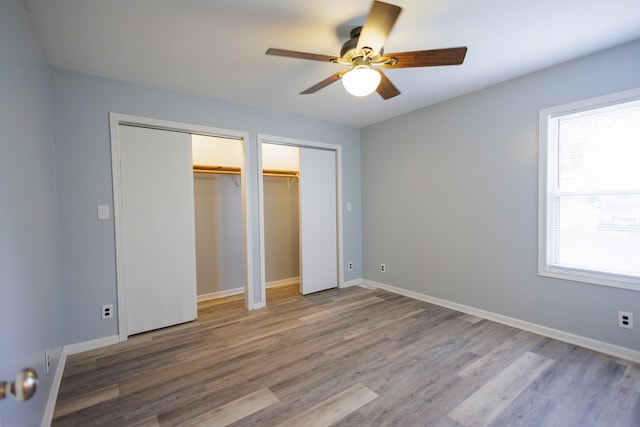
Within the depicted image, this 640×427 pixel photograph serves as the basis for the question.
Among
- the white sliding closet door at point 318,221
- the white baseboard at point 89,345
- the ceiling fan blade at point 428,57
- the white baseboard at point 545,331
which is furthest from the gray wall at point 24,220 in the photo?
the white baseboard at point 545,331

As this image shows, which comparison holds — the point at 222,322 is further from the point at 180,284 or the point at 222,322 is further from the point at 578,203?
the point at 578,203

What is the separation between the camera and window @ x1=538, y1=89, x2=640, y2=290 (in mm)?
2301

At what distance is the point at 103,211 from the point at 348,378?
262cm

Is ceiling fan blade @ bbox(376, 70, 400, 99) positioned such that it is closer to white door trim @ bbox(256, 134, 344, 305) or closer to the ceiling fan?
the ceiling fan

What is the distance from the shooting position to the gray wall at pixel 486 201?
8.01ft

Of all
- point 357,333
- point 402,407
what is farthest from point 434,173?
point 402,407

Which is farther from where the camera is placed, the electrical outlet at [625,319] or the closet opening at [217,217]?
the closet opening at [217,217]

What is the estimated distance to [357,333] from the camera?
2.86 m

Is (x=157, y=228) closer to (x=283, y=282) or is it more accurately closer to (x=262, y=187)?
(x=262, y=187)

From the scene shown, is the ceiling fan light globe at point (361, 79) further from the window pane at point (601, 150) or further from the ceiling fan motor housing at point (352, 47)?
the window pane at point (601, 150)

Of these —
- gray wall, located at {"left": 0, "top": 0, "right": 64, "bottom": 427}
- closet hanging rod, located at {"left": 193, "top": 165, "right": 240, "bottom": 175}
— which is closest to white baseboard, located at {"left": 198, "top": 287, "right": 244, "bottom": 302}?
closet hanging rod, located at {"left": 193, "top": 165, "right": 240, "bottom": 175}

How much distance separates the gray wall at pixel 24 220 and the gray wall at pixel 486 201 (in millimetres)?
3666

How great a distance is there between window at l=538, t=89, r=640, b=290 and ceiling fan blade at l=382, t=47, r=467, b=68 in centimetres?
148

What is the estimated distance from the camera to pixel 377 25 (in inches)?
63.5
